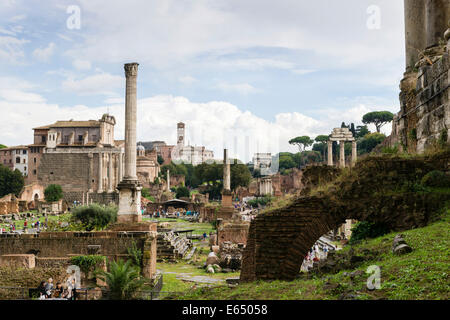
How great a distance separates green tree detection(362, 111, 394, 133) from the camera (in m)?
80.6

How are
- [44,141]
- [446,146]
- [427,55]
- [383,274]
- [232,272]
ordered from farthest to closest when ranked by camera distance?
1. [44,141]
2. [232,272]
3. [427,55]
4. [446,146]
5. [383,274]

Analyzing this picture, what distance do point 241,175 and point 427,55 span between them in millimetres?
59619

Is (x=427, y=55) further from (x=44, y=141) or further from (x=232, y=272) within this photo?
(x=44, y=141)

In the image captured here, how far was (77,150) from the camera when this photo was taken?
69.4 metres

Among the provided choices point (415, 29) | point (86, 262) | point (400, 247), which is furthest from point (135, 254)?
point (415, 29)

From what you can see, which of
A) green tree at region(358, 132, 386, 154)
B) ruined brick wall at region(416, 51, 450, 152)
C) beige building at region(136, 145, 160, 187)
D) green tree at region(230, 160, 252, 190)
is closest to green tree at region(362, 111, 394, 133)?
green tree at region(358, 132, 386, 154)

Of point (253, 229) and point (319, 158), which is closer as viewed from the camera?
point (253, 229)

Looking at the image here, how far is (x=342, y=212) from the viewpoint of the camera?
6.96 metres

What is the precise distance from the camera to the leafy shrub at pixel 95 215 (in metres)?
20.2

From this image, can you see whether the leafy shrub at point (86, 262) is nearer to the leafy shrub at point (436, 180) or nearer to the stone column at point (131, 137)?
the stone column at point (131, 137)

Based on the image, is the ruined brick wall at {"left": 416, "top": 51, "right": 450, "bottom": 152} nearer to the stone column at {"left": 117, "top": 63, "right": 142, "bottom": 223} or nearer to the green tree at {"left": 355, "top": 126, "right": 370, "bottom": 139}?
the stone column at {"left": 117, "top": 63, "right": 142, "bottom": 223}

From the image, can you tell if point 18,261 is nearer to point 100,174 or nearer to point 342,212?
point 342,212

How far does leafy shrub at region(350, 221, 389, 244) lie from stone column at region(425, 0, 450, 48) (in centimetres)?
505
